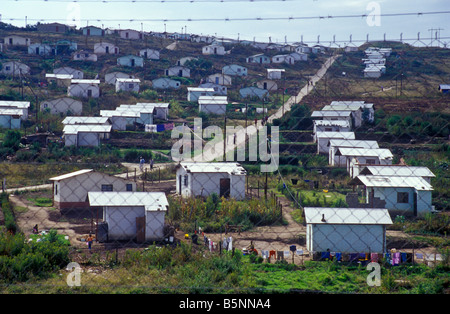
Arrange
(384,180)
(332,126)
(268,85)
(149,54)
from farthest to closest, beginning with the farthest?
1. (149,54)
2. (268,85)
3. (332,126)
4. (384,180)

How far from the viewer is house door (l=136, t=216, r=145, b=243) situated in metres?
5.41

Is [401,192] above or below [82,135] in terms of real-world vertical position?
below

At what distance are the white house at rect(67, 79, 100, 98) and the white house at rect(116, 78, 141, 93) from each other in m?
1.12

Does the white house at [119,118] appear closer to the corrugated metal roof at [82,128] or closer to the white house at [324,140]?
the corrugated metal roof at [82,128]

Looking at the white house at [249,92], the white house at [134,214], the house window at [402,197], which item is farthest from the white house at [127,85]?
the white house at [134,214]

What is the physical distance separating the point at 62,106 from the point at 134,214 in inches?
352

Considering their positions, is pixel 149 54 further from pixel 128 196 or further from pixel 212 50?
pixel 128 196

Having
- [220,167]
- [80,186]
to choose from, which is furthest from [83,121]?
[80,186]

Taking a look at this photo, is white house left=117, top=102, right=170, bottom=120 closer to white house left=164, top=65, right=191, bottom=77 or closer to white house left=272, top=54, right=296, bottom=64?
white house left=164, top=65, right=191, bottom=77

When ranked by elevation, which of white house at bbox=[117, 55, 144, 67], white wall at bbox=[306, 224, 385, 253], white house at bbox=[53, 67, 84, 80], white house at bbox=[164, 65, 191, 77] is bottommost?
white wall at bbox=[306, 224, 385, 253]

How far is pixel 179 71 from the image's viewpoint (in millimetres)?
21000

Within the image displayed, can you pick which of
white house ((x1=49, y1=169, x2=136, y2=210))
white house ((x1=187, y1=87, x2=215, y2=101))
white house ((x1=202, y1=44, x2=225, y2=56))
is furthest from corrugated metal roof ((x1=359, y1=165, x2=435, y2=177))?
white house ((x1=202, y1=44, x2=225, y2=56))

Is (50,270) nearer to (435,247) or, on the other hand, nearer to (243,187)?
(435,247)
